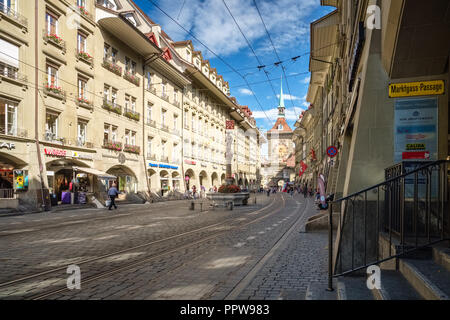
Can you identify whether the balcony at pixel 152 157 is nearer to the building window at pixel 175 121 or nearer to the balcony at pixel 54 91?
the building window at pixel 175 121

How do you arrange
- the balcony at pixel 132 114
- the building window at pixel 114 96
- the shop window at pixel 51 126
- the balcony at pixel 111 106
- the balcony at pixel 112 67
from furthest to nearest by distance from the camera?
the balcony at pixel 132 114, the building window at pixel 114 96, the balcony at pixel 112 67, the balcony at pixel 111 106, the shop window at pixel 51 126

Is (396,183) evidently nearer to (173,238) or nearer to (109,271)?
(109,271)

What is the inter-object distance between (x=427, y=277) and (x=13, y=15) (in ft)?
71.4

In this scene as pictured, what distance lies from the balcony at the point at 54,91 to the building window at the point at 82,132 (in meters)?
2.57

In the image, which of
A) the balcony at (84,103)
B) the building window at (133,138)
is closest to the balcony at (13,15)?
the balcony at (84,103)

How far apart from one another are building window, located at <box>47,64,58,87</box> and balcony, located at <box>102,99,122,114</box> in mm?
4570

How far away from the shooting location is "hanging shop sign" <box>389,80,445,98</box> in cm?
513

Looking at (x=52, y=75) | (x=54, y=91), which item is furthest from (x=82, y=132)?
(x=52, y=75)

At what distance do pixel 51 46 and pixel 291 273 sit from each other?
21.1m

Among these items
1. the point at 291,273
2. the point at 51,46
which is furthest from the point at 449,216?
the point at 51,46

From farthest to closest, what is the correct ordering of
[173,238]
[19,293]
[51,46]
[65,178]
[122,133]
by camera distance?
[122,133], [65,178], [51,46], [173,238], [19,293]

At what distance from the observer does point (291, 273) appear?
554cm

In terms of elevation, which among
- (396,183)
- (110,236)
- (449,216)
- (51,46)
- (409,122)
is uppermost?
(51,46)

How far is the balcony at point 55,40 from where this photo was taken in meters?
20.2
